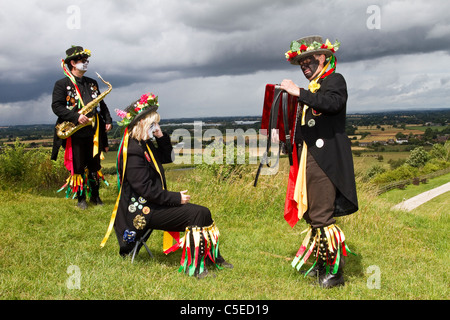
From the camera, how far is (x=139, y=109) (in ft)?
14.5

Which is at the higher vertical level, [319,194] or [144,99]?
[144,99]

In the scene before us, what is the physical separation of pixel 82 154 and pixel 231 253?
3876 mm

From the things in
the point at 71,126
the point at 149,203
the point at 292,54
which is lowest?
the point at 149,203

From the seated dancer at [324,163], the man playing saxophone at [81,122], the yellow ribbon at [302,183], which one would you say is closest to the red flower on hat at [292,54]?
the seated dancer at [324,163]

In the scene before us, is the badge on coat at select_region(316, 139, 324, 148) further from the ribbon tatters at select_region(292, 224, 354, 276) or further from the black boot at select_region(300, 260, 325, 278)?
the black boot at select_region(300, 260, 325, 278)

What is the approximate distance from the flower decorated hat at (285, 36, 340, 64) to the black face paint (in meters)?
0.06

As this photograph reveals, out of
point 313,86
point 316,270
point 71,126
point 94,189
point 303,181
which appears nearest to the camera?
point 313,86

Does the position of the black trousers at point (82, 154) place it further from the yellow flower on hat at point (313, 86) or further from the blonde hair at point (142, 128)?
the yellow flower on hat at point (313, 86)

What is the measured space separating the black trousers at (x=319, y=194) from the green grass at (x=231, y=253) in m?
0.77

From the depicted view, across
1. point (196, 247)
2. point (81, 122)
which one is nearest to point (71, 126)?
point (81, 122)

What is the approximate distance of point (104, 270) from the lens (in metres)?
4.36

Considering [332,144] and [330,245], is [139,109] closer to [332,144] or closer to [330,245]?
[332,144]

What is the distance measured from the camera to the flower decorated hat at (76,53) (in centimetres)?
708

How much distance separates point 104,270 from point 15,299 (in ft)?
3.13
